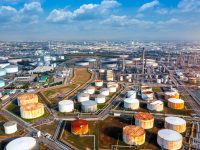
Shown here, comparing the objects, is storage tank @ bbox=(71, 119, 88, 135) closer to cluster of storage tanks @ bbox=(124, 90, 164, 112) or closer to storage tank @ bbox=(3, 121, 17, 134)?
storage tank @ bbox=(3, 121, 17, 134)

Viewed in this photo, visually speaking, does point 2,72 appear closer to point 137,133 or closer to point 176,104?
point 176,104

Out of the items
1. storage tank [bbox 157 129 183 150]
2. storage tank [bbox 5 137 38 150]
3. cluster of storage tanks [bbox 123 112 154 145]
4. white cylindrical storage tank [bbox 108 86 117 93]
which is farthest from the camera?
white cylindrical storage tank [bbox 108 86 117 93]

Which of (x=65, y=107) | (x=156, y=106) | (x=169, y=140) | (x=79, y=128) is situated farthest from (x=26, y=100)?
(x=169, y=140)

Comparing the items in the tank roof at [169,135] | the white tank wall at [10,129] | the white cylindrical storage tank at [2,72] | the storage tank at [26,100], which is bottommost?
the white tank wall at [10,129]

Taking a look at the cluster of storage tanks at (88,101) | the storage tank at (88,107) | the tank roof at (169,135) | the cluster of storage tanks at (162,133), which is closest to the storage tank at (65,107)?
the cluster of storage tanks at (88,101)

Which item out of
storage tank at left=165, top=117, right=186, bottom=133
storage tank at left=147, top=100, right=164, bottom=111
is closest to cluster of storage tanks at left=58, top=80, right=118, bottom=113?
storage tank at left=147, top=100, right=164, bottom=111

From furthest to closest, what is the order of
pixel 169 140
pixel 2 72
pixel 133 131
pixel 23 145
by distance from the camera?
pixel 2 72
pixel 133 131
pixel 169 140
pixel 23 145

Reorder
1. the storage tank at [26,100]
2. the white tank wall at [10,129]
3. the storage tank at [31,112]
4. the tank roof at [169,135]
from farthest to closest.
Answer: the storage tank at [26,100]
the storage tank at [31,112]
the white tank wall at [10,129]
the tank roof at [169,135]

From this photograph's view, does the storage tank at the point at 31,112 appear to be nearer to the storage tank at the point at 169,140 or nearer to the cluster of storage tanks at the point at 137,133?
→ the cluster of storage tanks at the point at 137,133
